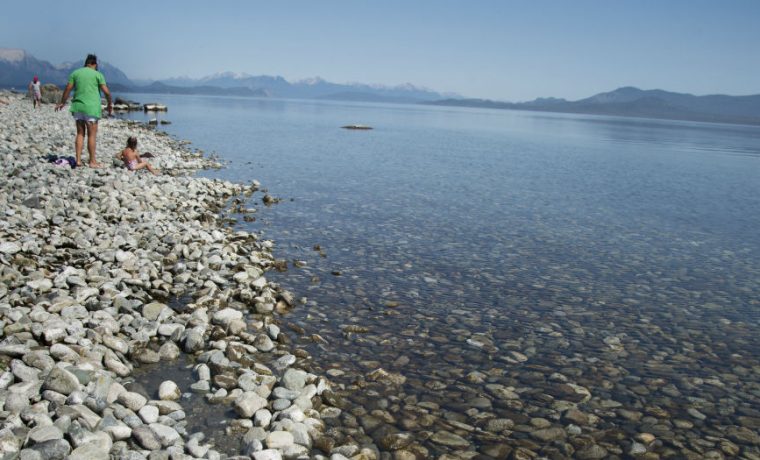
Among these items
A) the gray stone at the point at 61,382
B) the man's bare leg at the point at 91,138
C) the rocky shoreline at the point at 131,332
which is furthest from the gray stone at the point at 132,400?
the man's bare leg at the point at 91,138

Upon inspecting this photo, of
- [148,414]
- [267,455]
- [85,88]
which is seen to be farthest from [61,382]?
[85,88]

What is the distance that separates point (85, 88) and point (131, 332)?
13245mm

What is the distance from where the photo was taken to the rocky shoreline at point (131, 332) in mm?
6098

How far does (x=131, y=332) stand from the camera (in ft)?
28.7

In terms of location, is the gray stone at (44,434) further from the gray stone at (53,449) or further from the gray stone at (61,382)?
the gray stone at (61,382)

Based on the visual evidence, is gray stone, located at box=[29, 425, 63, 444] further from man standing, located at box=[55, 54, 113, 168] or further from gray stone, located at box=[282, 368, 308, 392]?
man standing, located at box=[55, 54, 113, 168]

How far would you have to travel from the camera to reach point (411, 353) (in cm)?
955

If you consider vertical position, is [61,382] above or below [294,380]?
above

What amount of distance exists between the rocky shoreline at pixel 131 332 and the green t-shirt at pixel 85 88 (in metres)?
3.59

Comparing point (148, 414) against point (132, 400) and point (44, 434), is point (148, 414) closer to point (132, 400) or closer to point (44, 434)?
point (132, 400)

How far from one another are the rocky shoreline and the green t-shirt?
3592 millimetres

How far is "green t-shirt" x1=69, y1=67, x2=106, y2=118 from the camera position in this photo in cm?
1866

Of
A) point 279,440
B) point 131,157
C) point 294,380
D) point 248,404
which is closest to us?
point 279,440

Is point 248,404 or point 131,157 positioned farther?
point 131,157
